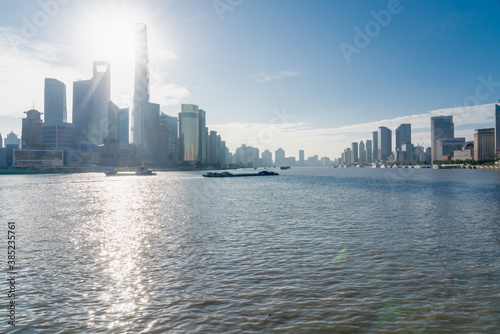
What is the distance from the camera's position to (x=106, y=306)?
53.5 ft

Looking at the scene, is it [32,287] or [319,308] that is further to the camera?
[32,287]

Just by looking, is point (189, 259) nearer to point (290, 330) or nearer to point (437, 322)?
point (290, 330)

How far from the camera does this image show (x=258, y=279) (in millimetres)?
19875

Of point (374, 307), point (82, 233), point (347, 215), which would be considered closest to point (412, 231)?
point (347, 215)

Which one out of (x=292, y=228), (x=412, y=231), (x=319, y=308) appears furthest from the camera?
(x=292, y=228)

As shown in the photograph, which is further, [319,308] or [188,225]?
[188,225]

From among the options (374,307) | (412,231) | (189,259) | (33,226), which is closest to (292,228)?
(412,231)

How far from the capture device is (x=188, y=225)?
41.3m

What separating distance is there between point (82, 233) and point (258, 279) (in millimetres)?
26382

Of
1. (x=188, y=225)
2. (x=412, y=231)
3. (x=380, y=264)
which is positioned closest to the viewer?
(x=380, y=264)

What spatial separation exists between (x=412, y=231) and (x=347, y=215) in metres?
12.7

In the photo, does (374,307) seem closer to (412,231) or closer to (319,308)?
(319,308)

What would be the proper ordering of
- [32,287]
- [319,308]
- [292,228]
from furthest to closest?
[292,228] < [32,287] < [319,308]

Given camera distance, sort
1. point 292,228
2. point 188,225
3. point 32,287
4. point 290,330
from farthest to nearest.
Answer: point 188,225 < point 292,228 < point 32,287 < point 290,330
